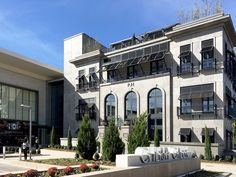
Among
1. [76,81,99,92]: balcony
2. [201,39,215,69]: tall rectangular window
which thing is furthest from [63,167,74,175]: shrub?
[76,81,99,92]: balcony

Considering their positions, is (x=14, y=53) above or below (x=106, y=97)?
above

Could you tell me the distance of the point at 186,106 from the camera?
43344 mm

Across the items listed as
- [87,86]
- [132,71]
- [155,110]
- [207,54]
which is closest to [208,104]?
[207,54]

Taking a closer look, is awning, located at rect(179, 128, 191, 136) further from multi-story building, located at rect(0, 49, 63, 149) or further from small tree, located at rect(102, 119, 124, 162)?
multi-story building, located at rect(0, 49, 63, 149)

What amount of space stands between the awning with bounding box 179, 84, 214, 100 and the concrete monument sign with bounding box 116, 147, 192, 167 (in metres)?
16.9

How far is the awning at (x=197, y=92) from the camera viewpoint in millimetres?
41344

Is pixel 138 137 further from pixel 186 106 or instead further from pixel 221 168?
pixel 186 106

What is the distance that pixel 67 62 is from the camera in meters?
61.0

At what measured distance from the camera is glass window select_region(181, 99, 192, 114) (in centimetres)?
4303

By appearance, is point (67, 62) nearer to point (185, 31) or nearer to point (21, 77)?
point (21, 77)

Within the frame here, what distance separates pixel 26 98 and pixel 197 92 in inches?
1173

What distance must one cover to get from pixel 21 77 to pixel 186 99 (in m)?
27.8

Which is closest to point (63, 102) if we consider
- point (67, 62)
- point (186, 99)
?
point (67, 62)

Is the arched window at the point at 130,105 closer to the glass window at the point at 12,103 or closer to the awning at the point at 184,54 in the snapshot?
the awning at the point at 184,54
